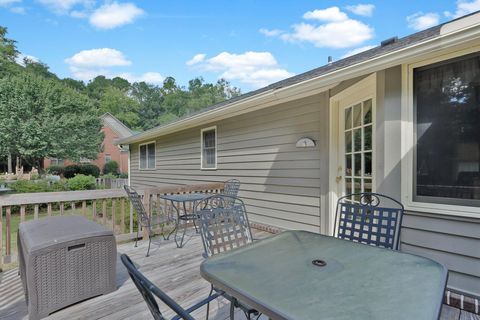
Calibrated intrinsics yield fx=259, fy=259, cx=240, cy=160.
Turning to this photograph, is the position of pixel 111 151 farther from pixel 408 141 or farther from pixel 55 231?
pixel 408 141

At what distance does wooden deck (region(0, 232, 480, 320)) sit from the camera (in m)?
2.09

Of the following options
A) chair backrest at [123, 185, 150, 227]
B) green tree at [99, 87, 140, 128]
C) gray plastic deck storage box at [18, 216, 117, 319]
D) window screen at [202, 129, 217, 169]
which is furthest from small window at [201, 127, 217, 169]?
green tree at [99, 87, 140, 128]

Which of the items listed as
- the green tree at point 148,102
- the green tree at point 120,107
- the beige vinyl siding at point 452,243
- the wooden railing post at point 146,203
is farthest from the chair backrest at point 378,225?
the green tree at point 148,102

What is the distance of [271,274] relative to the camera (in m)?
1.27

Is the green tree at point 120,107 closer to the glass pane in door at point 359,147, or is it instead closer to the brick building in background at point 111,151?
the brick building in background at point 111,151

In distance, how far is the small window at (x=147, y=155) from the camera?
9.95 m

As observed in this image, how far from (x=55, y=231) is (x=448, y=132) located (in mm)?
3511

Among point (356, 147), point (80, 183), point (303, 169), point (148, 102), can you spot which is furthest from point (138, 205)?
point (148, 102)

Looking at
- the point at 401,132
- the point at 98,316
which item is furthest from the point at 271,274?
the point at 401,132

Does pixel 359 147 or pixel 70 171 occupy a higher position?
pixel 359 147

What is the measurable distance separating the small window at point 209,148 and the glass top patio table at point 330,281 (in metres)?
4.74

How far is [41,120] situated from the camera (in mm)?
15383

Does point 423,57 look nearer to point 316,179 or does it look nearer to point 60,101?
point 316,179

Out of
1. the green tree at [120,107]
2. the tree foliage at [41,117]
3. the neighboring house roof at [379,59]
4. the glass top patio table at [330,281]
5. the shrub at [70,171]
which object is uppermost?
the green tree at [120,107]
